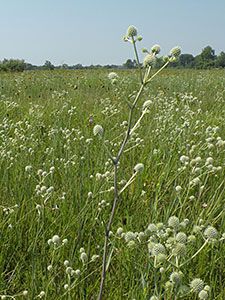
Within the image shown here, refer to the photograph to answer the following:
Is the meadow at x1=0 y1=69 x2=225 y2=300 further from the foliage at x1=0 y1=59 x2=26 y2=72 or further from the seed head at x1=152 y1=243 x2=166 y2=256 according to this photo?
the foliage at x1=0 y1=59 x2=26 y2=72

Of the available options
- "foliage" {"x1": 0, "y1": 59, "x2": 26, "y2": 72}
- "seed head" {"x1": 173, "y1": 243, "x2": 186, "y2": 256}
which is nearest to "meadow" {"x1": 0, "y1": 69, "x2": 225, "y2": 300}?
"seed head" {"x1": 173, "y1": 243, "x2": 186, "y2": 256}

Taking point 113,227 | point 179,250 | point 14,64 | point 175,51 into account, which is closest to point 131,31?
point 175,51

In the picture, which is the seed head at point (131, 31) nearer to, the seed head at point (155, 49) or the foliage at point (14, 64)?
the seed head at point (155, 49)

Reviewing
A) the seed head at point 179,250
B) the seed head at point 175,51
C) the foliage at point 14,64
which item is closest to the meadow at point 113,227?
the seed head at point 179,250

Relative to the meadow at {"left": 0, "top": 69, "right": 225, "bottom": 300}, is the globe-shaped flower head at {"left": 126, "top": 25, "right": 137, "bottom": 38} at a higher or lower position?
higher

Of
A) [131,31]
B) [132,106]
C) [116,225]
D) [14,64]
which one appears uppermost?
[14,64]

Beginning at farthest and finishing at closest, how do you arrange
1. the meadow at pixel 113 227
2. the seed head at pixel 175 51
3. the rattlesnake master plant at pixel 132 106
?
the meadow at pixel 113 227, the seed head at pixel 175 51, the rattlesnake master plant at pixel 132 106

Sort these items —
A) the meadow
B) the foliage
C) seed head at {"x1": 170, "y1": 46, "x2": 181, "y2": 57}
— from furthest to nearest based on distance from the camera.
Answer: the foliage < the meadow < seed head at {"x1": 170, "y1": 46, "x2": 181, "y2": 57}

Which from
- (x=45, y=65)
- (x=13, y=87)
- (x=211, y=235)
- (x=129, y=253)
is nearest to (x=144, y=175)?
(x=129, y=253)

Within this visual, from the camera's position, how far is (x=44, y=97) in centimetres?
544

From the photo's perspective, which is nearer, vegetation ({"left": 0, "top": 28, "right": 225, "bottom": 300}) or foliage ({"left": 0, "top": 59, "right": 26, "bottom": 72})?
vegetation ({"left": 0, "top": 28, "right": 225, "bottom": 300})

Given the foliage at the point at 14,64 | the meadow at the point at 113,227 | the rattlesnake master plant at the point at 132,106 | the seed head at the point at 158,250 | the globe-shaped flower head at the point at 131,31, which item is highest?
the foliage at the point at 14,64

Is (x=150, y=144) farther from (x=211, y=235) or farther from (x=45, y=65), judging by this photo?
(x=45, y=65)

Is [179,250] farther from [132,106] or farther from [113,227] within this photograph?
[113,227]
